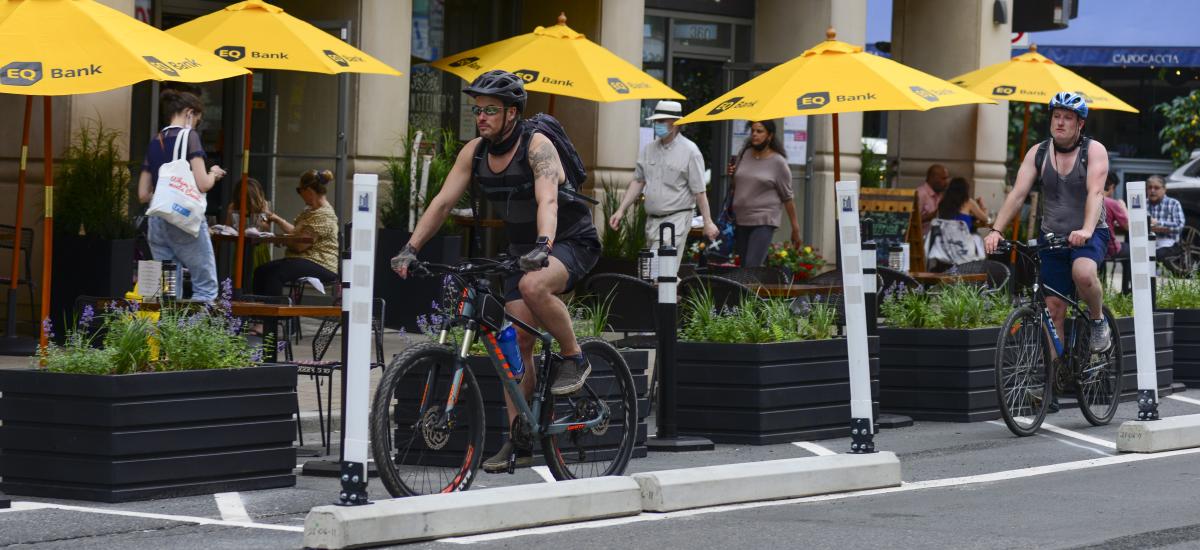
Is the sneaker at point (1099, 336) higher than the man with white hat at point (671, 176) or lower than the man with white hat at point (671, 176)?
lower

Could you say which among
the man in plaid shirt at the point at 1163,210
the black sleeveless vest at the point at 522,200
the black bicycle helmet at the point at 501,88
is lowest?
the black sleeveless vest at the point at 522,200

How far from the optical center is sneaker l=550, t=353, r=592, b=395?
8133 millimetres

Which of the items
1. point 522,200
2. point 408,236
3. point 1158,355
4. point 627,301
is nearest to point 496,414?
point 522,200

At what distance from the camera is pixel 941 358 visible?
1160cm

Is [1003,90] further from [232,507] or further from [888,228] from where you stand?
[232,507]

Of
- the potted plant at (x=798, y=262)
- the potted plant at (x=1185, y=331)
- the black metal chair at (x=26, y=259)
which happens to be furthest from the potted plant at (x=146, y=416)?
the potted plant at (x=1185, y=331)

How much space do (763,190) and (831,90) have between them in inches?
110

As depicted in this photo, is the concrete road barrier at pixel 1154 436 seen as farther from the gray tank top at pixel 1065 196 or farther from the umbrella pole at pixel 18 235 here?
the umbrella pole at pixel 18 235

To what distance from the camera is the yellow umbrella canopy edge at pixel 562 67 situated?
15.1 metres

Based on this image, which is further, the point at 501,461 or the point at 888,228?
the point at 888,228

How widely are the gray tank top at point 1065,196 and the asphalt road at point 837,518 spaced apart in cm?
178

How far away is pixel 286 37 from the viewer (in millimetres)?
12914

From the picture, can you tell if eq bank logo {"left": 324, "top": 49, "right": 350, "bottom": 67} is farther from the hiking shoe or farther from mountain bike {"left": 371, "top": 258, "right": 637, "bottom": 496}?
the hiking shoe

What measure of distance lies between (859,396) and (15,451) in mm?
3744
